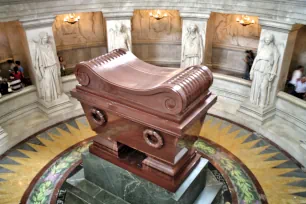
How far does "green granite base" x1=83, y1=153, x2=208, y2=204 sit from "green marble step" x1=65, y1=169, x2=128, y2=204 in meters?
0.05

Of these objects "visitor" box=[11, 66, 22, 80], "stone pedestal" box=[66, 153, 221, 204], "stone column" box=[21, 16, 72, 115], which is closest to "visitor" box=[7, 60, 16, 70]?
"visitor" box=[11, 66, 22, 80]

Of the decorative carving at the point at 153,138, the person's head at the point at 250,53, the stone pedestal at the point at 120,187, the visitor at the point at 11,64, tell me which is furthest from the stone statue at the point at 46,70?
the person's head at the point at 250,53

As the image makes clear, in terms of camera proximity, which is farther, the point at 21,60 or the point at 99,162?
the point at 21,60

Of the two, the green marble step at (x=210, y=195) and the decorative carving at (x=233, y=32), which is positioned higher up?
the decorative carving at (x=233, y=32)

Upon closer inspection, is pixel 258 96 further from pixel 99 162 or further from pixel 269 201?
pixel 99 162

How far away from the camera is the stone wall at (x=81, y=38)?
Answer: 9.24 m

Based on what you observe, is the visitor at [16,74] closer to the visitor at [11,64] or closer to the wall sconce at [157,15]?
the visitor at [11,64]

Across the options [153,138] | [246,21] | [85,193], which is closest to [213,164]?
[153,138]

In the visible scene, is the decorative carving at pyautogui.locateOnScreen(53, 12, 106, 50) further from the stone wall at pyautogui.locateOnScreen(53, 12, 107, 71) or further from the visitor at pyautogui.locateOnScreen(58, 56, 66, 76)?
the visitor at pyautogui.locateOnScreen(58, 56, 66, 76)

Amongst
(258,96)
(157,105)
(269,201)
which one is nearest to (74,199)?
(157,105)

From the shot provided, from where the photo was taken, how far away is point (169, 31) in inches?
385

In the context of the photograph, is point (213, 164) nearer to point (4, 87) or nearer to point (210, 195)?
point (210, 195)

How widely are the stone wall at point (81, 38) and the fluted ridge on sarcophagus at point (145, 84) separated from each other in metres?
5.22

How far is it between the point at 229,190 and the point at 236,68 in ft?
16.7
